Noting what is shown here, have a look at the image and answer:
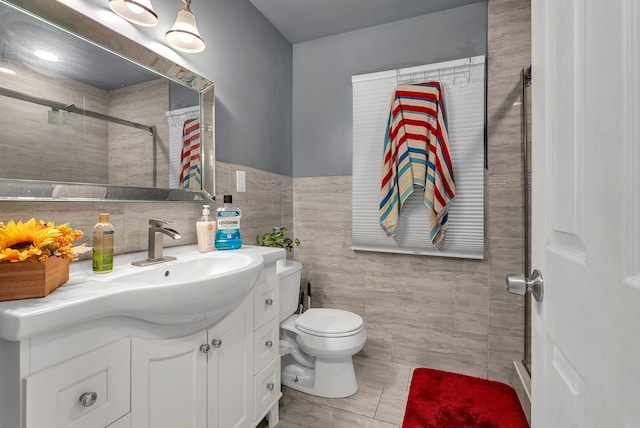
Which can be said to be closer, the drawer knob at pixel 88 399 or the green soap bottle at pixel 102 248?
the drawer knob at pixel 88 399

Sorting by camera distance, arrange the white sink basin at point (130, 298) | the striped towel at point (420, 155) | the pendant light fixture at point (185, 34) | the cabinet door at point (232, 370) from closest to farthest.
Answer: the white sink basin at point (130, 298)
the cabinet door at point (232, 370)
the pendant light fixture at point (185, 34)
the striped towel at point (420, 155)

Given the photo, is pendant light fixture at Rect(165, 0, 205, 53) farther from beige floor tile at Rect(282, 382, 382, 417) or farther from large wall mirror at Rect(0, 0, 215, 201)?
beige floor tile at Rect(282, 382, 382, 417)

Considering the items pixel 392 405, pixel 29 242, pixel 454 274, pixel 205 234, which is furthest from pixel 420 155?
pixel 29 242

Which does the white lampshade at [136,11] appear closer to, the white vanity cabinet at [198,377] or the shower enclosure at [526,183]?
the white vanity cabinet at [198,377]

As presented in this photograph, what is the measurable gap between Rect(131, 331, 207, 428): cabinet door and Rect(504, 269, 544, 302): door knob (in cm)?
92

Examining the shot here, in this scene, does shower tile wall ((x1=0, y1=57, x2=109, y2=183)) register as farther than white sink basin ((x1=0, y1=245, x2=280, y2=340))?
Yes

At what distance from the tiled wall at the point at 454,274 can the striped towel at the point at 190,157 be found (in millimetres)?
1036

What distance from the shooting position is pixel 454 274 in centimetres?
201

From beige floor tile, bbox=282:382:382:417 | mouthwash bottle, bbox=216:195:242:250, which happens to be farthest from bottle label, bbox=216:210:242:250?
beige floor tile, bbox=282:382:382:417

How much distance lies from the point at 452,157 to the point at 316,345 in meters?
1.46

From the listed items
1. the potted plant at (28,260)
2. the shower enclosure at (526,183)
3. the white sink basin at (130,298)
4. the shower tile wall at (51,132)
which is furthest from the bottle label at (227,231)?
the shower enclosure at (526,183)

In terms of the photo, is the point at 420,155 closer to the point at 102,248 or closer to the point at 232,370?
the point at 232,370

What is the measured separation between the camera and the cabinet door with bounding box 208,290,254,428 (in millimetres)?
1070

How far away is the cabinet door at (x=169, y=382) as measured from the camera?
0.82 metres
